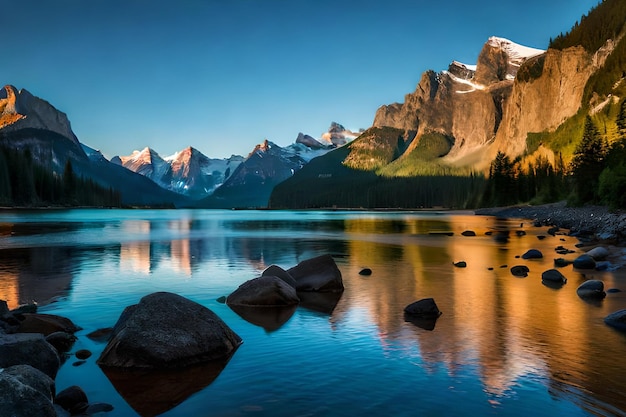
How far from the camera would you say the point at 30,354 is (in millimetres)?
13250

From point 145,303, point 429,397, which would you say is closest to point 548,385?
point 429,397

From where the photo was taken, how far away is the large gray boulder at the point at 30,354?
1280 centimetres

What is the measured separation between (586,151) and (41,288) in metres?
107

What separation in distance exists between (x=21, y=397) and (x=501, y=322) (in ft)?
58.5

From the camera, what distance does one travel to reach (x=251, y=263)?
41625mm

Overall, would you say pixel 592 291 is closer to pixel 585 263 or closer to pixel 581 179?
pixel 585 263

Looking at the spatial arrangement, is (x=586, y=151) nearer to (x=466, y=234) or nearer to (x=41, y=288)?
(x=466, y=234)

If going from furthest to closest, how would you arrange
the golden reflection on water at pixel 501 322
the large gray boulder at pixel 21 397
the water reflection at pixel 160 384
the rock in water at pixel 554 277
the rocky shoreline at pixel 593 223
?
the rocky shoreline at pixel 593 223 → the rock in water at pixel 554 277 → the golden reflection on water at pixel 501 322 → the water reflection at pixel 160 384 → the large gray boulder at pixel 21 397

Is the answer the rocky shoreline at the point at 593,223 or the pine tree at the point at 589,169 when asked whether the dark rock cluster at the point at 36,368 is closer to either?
the rocky shoreline at the point at 593,223

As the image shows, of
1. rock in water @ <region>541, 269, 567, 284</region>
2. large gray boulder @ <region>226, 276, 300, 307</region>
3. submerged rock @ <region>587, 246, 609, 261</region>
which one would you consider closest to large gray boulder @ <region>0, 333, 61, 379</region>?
large gray boulder @ <region>226, 276, 300, 307</region>

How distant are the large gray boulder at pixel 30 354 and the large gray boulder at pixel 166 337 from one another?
4.92ft

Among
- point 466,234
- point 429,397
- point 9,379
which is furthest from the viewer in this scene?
point 466,234

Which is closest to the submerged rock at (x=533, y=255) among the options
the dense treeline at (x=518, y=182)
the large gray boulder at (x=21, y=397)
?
the large gray boulder at (x=21, y=397)

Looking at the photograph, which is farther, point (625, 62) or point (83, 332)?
point (625, 62)
